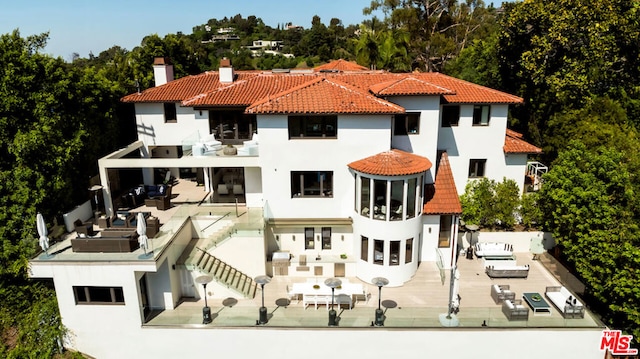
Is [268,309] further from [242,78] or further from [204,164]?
[242,78]

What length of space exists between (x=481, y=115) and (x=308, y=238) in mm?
13383

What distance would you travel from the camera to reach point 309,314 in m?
19.5

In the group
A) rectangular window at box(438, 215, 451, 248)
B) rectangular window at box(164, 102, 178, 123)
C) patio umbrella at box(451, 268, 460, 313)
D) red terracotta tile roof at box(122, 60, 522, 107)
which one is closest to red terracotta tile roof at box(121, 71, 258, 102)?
red terracotta tile roof at box(122, 60, 522, 107)

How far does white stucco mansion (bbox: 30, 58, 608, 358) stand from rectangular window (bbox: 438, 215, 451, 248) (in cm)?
6

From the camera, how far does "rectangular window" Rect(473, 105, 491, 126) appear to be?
26438 millimetres

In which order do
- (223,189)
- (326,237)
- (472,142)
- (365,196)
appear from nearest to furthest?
(365,196)
(326,237)
(223,189)
(472,142)

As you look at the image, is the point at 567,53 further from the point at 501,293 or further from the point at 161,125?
the point at 161,125

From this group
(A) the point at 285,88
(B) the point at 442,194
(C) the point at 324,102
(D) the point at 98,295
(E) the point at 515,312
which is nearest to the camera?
(E) the point at 515,312

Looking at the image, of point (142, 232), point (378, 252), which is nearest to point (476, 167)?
point (378, 252)

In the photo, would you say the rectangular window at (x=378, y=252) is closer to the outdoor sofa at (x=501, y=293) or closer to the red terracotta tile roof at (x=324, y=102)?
the outdoor sofa at (x=501, y=293)

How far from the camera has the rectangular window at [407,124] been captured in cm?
2361

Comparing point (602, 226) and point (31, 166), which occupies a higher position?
point (31, 166)

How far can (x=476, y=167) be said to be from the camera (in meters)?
27.5

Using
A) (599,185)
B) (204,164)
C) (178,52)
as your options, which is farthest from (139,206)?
(178,52)
